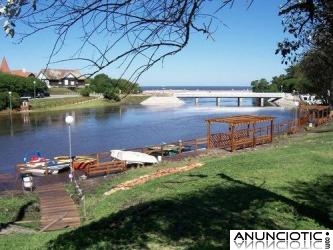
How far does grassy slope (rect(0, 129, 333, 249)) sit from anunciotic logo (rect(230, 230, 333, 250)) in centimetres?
116

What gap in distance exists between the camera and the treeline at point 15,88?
293 feet

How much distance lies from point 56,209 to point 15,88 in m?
84.2

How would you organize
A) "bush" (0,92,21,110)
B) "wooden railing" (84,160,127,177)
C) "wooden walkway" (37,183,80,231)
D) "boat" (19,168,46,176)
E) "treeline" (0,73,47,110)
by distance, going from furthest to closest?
"treeline" (0,73,47,110) → "bush" (0,92,21,110) → "boat" (19,168,46,176) → "wooden railing" (84,160,127,177) → "wooden walkway" (37,183,80,231)

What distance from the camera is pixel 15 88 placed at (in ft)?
314

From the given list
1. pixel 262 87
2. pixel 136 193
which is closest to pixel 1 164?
pixel 136 193

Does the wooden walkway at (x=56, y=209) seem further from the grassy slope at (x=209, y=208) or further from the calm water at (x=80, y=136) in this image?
the calm water at (x=80, y=136)

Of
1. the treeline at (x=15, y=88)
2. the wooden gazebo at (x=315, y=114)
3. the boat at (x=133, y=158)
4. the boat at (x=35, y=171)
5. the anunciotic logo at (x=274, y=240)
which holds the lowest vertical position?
the boat at (x=35, y=171)

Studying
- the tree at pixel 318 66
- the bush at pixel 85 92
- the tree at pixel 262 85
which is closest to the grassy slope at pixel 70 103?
the bush at pixel 85 92

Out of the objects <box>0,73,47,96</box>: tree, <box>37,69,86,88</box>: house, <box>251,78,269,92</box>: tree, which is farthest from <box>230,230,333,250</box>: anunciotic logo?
<box>251,78,269,92</box>: tree

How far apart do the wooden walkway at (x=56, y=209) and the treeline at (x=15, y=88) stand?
71617 mm

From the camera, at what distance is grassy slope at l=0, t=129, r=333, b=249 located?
333 inches

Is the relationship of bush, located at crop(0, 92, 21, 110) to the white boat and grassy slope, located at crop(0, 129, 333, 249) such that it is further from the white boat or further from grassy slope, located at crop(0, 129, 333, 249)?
grassy slope, located at crop(0, 129, 333, 249)

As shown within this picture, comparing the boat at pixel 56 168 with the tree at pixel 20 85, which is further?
the tree at pixel 20 85

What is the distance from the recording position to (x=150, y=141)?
4809 cm
